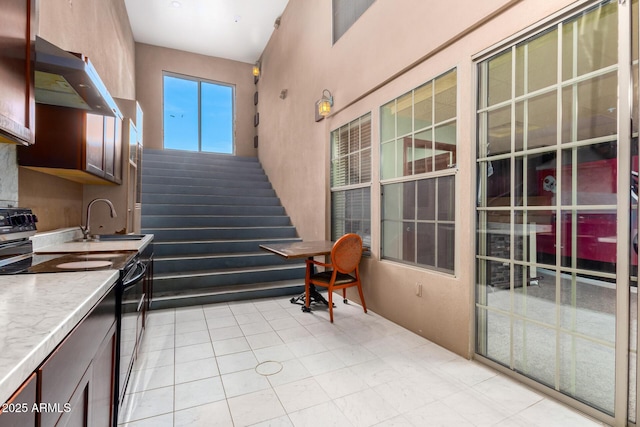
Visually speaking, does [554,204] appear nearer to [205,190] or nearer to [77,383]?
[77,383]

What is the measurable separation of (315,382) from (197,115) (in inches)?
311

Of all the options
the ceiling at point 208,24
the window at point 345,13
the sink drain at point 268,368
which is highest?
the ceiling at point 208,24

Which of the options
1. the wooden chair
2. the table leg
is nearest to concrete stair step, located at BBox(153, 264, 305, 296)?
the table leg

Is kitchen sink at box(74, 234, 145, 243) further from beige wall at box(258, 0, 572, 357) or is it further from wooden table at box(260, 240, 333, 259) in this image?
beige wall at box(258, 0, 572, 357)

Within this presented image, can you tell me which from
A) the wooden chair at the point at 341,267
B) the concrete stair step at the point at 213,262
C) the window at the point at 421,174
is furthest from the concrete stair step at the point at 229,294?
the window at the point at 421,174

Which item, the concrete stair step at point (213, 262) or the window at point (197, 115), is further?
the window at point (197, 115)

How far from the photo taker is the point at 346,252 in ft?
10.5

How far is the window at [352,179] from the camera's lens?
3.65 metres

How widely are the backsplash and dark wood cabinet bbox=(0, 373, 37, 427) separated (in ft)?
5.48

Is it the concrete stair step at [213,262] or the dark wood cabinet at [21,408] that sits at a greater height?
the dark wood cabinet at [21,408]

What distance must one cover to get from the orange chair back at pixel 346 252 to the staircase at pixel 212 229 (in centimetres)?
115

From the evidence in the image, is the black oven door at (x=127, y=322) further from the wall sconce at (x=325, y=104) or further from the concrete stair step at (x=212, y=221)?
the concrete stair step at (x=212, y=221)

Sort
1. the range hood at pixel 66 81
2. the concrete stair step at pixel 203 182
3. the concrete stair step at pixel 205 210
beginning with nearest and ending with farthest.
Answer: the range hood at pixel 66 81 < the concrete stair step at pixel 205 210 < the concrete stair step at pixel 203 182

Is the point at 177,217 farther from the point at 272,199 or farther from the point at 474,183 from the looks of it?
the point at 474,183
